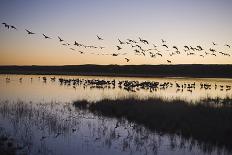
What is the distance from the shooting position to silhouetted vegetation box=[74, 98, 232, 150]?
16.8 metres

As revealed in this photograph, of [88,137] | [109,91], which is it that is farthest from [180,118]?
[109,91]

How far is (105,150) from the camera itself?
14766mm

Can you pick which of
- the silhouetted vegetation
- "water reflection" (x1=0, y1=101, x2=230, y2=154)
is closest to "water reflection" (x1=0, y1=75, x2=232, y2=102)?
the silhouetted vegetation

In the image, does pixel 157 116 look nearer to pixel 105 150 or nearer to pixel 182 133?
pixel 182 133

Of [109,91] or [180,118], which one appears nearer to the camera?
[180,118]

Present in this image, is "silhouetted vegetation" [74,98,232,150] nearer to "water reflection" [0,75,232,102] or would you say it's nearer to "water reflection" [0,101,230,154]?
"water reflection" [0,101,230,154]

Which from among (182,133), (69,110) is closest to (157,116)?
(182,133)

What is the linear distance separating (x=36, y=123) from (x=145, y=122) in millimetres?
5551

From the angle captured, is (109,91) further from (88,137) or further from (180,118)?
(88,137)

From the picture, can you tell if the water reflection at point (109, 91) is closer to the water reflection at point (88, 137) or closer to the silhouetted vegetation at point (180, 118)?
the silhouetted vegetation at point (180, 118)

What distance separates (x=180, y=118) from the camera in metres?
20.5

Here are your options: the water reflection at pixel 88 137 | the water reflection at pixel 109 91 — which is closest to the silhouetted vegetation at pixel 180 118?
the water reflection at pixel 88 137

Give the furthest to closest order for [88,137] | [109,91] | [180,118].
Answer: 1. [109,91]
2. [180,118]
3. [88,137]

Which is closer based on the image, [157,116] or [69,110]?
[157,116]
